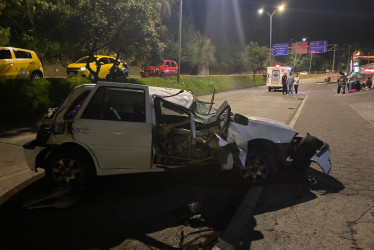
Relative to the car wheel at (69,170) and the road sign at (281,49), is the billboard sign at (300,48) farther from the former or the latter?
the car wheel at (69,170)

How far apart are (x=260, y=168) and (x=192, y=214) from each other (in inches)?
60.1

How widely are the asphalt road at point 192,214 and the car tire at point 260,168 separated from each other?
6.6 inches

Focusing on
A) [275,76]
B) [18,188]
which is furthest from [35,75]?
[275,76]

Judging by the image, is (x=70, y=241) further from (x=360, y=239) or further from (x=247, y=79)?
(x=247, y=79)

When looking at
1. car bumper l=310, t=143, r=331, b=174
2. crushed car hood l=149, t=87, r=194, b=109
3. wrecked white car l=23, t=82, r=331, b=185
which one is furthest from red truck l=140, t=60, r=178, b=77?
car bumper l=310, t=143, r=331, b=174

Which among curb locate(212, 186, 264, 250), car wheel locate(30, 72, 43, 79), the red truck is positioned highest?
the red truck

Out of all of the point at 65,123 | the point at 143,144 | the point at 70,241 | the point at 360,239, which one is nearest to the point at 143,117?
the point at 143,144

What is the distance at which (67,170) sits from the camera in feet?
14.6

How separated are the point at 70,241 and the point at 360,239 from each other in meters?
3.22

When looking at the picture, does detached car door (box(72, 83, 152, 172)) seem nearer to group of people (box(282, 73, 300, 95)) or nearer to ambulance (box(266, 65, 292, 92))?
→ group of people (box(282, 73, 300, 95))

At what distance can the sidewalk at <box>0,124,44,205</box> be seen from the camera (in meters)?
4.82

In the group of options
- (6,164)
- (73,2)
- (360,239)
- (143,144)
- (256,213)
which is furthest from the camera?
(73,2)

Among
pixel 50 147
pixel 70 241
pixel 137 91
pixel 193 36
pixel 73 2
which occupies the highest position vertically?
pixel 193 36

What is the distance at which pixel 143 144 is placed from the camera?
14.3ft
